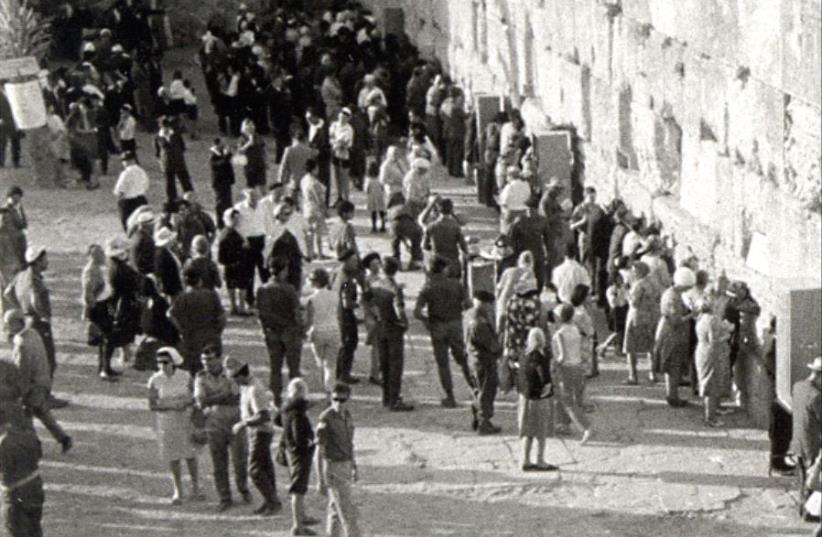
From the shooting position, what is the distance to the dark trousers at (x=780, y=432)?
15508 millimetres

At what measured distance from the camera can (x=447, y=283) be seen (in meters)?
17.0

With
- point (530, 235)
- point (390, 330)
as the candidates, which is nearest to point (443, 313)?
point (390, 330)

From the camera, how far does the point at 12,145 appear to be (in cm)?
2694

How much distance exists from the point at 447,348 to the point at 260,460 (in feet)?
9.33

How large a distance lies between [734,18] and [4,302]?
22.4 feet

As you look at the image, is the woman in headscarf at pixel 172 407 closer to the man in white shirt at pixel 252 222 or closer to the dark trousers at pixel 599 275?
the man in white shirt at pixel 252 222

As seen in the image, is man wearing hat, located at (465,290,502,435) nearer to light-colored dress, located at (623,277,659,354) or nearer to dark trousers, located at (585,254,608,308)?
light-colored dress, located at (623,277,659,354)

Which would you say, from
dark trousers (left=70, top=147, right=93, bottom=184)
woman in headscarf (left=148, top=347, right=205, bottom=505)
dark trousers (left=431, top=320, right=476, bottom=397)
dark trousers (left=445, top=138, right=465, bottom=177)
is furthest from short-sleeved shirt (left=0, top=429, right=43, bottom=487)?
dark trousers (left=445, top=138, right=465, bottom=177)

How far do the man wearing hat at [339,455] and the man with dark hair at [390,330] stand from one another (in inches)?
122

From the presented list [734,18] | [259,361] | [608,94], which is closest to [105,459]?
[259,361]

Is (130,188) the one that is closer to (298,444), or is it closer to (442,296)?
(442,296)

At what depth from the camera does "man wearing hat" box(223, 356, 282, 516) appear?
48.3ft

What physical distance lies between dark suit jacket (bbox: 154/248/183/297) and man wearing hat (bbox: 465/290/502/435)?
10.3ft

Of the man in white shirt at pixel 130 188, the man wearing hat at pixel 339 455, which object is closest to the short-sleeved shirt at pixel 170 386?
the man wearing hat at pixel 339 455
